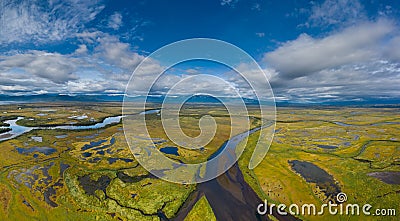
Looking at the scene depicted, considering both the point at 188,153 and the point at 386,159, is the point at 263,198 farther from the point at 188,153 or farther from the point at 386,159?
the point at 386,159

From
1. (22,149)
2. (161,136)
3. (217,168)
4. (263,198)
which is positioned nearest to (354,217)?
(263,198)

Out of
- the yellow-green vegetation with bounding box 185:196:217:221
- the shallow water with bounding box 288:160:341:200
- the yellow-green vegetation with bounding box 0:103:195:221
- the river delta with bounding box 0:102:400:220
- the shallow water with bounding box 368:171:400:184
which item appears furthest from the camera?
the shallow water with bounding box 368:171:400:184

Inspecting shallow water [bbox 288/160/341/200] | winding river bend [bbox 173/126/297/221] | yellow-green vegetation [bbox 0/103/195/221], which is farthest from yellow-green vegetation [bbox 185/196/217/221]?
shallow water [bbox 288/160/341/200]

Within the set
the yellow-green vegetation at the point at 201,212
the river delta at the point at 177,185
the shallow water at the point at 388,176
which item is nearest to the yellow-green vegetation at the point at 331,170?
the river delta at the point at 177,185

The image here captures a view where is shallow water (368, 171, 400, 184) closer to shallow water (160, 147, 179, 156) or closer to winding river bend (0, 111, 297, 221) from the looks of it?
winding river bend (0, 111, 297, 221)

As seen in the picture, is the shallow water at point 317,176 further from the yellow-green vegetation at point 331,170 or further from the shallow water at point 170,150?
the shallow water at point 170,150

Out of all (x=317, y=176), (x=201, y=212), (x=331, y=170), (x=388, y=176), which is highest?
(x=388, y=176)

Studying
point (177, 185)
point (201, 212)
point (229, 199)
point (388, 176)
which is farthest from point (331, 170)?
point (177, 185)

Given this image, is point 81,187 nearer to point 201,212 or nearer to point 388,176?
point 201,212

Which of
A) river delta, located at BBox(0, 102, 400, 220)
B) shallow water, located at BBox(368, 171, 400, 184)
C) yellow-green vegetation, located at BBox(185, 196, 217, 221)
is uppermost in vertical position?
shallow water, located at BBox(368, 171, 400, 184)
